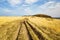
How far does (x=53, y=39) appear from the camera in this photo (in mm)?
8133

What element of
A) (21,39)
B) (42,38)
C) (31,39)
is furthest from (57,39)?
(21,39)

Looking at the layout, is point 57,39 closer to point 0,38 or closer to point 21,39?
point 21,39

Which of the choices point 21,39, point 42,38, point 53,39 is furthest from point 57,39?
point 21,39

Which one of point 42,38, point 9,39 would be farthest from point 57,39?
point 9,39

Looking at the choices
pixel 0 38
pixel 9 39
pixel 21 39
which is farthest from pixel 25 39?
pixel 0 38

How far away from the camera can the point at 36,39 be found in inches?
309

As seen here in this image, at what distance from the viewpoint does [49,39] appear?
7.98 metres

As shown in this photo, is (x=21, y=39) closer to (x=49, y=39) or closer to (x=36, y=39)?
(x=36, y=39)

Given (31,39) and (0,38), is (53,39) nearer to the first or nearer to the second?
(31,39)

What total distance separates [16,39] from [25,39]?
48 cm

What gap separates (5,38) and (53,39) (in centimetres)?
254

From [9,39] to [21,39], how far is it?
0.62 m

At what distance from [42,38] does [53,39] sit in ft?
1.91

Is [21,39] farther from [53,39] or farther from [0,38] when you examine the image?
[53,39]
